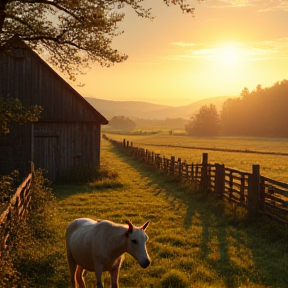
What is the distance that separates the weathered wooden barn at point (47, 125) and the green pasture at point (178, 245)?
517 centimetres

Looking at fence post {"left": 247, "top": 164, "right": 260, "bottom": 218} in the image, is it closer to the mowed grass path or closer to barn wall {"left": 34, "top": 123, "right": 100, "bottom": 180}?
the mowed grass path

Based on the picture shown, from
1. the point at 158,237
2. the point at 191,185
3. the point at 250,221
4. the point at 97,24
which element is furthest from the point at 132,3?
the point at 191,185

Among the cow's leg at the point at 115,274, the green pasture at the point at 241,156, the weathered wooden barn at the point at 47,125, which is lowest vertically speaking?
the green pasture at the point at 241,156

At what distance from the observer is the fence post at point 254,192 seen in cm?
1352

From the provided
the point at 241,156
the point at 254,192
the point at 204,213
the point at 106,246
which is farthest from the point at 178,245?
the point at 241,156

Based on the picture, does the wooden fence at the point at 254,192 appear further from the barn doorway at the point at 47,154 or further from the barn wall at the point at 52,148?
the barn doorway at the point at 47,154

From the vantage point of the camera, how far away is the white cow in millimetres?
6461

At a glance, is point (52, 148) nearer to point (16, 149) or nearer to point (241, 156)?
point (16, 149)

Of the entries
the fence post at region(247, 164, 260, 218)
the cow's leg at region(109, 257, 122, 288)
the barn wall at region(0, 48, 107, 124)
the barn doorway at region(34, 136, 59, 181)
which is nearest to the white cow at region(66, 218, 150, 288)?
the cow's leg at region(109, 257, 122, 288)

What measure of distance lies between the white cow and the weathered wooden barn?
15661 millimetres

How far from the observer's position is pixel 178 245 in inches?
428

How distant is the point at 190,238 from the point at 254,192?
3544 millimetres

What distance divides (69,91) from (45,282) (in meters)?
16.8

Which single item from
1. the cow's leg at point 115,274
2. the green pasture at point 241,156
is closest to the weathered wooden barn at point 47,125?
the green pasture at point 241,156
